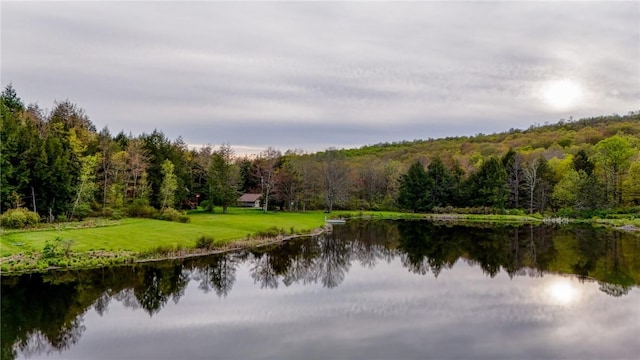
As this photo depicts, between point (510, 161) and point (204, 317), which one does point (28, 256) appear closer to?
point (204, 317)

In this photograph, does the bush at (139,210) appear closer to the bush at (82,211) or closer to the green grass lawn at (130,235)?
the bush at (82,211)

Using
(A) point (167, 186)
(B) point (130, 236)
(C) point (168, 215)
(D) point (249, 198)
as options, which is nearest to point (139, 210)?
(C) point (168, 215)

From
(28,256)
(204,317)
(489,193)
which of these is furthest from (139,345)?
(489,193)

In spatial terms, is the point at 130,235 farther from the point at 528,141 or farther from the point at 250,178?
the point at 528,141

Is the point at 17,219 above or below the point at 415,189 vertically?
below

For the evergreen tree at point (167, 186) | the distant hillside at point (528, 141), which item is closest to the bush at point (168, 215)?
the evergreen tree at point (167, 186)

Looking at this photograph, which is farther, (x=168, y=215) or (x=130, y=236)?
(x=168, y=215)

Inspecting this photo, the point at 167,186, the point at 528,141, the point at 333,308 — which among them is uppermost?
the point at 528,141

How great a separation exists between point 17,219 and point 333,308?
946 inches

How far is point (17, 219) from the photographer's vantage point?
32594 millimetres

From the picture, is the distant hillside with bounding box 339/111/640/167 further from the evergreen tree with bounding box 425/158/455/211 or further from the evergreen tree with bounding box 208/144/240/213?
the evergreen tree with bounding box 208/144/240/213

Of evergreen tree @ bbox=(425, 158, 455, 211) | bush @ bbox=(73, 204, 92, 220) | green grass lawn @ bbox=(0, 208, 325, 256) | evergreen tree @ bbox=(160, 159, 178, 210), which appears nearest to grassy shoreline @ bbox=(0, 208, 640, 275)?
green grass lawn @ bbox=(0, 208, 325, 256)

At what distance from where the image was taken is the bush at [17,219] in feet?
106

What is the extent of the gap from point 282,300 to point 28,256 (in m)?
14.8
